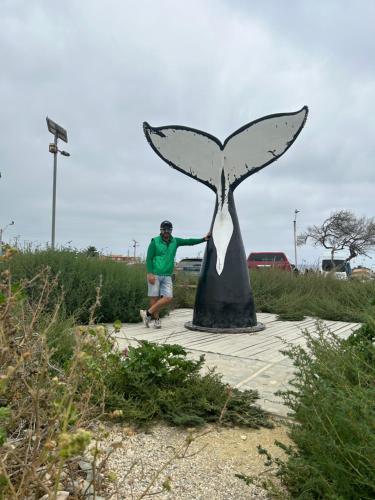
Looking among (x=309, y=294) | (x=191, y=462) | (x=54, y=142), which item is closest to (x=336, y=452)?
(x=191, y=462)

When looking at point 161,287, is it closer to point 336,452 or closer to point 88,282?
point 88,282

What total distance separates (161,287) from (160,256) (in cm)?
47

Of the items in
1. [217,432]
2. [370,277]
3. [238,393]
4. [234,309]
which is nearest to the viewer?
[217,432]

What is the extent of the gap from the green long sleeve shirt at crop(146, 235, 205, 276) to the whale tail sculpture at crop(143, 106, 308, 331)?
0.51 m

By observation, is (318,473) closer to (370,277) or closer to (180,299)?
(180,299)

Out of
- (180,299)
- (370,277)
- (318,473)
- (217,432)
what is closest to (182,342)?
(217,432)

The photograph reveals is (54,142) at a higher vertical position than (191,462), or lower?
higher

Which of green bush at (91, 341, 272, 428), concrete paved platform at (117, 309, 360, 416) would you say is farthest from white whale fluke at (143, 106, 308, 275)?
green bush at (91, 341, 272, 428)

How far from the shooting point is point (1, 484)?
134 centimetres

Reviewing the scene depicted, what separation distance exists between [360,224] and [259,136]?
111 ft

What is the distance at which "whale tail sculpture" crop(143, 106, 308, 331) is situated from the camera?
19.9 ft

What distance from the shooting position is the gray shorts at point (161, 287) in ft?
20.7

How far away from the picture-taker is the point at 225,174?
630 cm

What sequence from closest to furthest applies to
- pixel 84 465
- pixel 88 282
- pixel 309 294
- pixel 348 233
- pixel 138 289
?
pixel 84 465, pixel 88 282, pixel 138 289, pixel 309 294, pixel 348 233
